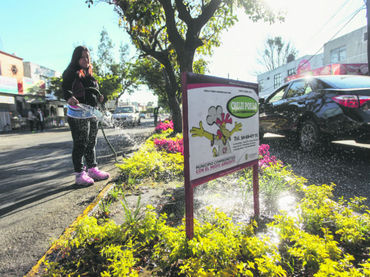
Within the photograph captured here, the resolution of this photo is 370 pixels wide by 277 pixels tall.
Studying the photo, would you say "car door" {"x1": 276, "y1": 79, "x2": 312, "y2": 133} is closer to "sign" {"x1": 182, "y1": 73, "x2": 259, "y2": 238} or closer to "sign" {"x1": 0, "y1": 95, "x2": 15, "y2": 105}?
"sign" {"x1": 182, "y1": 73, "x2": 259, "y2": 238}

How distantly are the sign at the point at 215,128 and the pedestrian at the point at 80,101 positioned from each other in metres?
2.24

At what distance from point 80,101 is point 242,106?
2569 millimetres

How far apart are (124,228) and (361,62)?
2830cm

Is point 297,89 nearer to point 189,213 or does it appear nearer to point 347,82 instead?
point 347,82

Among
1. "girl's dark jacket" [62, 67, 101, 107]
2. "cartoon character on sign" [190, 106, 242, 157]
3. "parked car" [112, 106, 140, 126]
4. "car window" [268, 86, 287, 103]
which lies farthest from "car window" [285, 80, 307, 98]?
"parked car" [112, 106, 140, 126]

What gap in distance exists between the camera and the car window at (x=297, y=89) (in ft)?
17.6

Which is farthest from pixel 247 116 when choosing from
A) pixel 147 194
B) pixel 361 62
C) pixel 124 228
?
pixel 361 62

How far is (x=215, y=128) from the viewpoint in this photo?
5.92 ft

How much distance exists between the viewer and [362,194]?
2922mm

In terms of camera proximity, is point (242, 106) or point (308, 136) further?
point (308, 136)

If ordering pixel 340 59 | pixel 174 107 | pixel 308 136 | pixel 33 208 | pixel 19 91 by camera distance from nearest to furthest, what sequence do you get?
pixel 33 208
pixel 308 136
pixel 174 107
pixel 340 59
pixel 19 91

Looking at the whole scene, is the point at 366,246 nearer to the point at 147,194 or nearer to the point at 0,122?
the point at 147,194

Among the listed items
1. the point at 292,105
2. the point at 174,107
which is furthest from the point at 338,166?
the point at 174,107

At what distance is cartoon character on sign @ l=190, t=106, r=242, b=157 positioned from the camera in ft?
5.54
